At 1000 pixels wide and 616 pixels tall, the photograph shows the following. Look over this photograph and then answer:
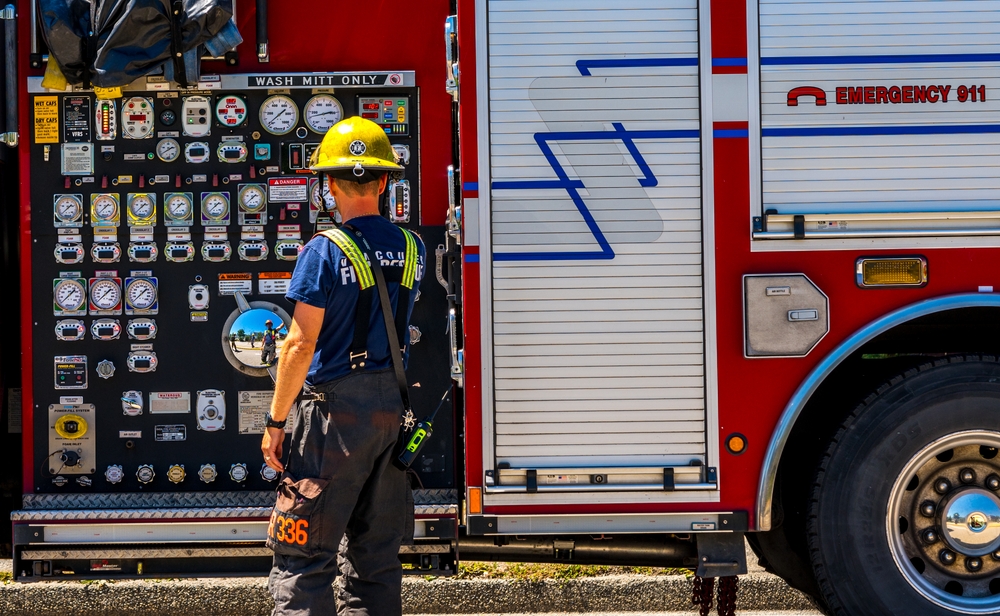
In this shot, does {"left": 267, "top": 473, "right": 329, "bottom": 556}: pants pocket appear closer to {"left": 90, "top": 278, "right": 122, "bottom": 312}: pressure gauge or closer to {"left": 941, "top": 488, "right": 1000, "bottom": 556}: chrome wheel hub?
{"left": 90, "top": 278, "right": 122, "bottom": 312}: pressure gauge

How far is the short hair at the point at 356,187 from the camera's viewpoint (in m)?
3.55

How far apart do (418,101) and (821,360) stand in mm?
1999

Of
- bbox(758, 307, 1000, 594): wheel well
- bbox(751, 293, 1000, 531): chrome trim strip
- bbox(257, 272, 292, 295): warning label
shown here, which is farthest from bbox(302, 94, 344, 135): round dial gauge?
bbox(758, 307, 1000, 594): wheel well

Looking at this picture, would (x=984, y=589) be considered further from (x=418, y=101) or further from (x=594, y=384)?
(x=418, y=101)

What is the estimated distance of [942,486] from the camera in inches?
158

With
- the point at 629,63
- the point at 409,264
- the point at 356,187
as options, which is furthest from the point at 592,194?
the point at 356,187

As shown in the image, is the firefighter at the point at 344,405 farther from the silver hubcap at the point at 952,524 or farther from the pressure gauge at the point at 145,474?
the silver hubcap at the point at 952,524

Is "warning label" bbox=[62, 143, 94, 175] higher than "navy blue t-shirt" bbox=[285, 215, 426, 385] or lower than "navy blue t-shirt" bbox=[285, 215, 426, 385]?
higher

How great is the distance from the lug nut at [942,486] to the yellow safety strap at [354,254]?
7.96ft

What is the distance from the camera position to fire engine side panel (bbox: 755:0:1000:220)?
3863 millimetres

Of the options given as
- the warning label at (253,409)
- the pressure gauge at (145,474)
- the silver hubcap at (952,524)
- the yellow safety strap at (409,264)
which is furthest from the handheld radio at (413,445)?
the silver hubcap at (952,524)

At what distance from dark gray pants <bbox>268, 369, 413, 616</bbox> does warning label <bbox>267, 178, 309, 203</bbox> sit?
1158 mm

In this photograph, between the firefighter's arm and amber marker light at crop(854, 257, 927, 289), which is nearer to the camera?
the firefighter's arm

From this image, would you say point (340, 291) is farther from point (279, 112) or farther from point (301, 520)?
point (279, 112)
